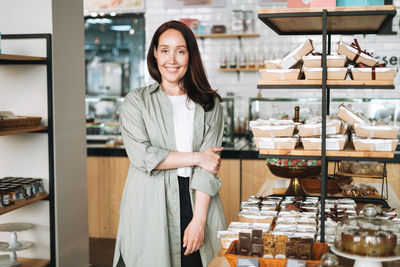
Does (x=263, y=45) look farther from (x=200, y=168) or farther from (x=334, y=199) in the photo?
(x=200, y=168)

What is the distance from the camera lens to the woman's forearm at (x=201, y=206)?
2.18 meters

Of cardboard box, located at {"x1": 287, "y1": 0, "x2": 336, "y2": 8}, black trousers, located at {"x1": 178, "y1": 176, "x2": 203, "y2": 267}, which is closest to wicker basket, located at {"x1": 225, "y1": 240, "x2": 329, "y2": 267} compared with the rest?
black trousers, located at {"x1": 178, "y1": 176, "x2": 203, "y2": 267}

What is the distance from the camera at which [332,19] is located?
7.14ft

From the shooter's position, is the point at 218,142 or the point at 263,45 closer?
the point at 218,142

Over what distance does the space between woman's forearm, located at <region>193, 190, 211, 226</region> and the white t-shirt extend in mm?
122

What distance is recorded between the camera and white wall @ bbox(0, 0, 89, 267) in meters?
3.22

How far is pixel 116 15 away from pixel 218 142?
5911 mm

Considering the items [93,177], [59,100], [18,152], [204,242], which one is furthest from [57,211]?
[93,177]

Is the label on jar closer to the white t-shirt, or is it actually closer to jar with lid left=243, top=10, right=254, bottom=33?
the white t-shirt

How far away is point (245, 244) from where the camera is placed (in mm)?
1739

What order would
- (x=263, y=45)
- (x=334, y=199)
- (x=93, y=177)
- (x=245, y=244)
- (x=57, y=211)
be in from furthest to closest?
(x=263, y=45) < (x=93, y=177) < (x=57, y=211) < (x=334, y=199) < (x=245, y=244)

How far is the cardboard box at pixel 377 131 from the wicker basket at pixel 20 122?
1.95m

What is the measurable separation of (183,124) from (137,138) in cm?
22

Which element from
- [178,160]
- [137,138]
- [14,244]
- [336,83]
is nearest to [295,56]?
[336,83]
